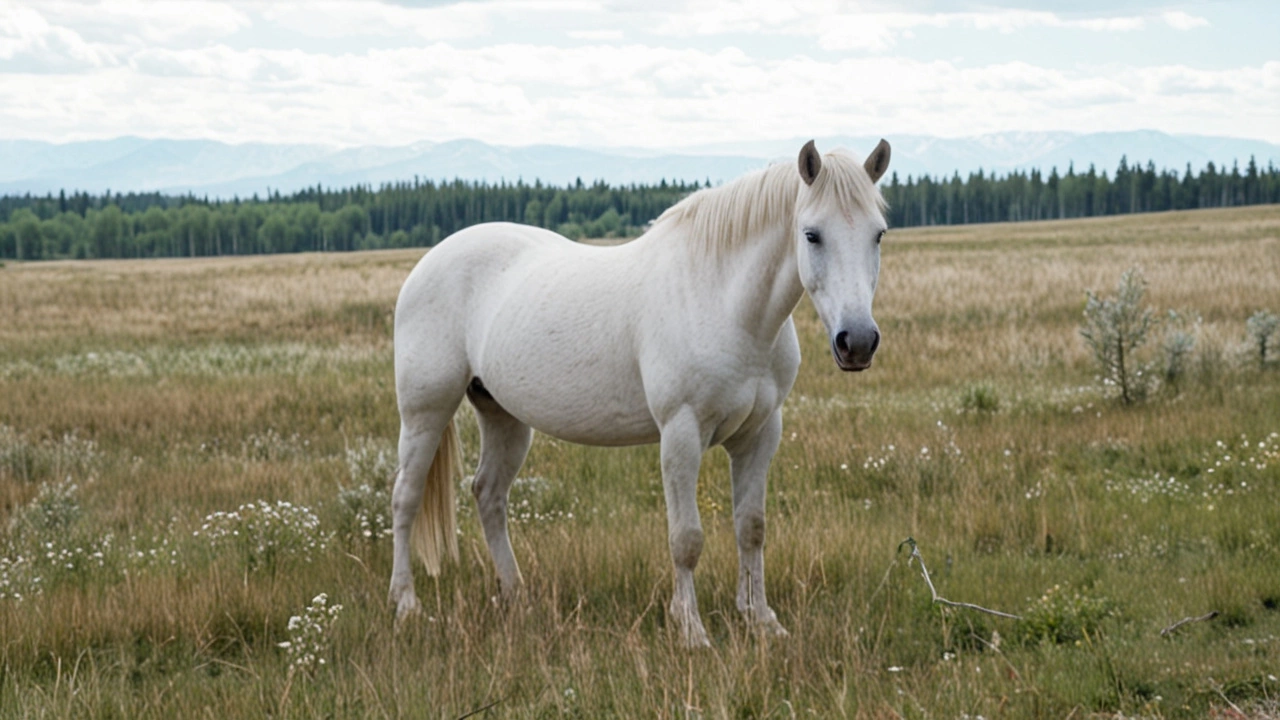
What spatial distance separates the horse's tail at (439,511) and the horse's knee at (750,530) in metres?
1.83

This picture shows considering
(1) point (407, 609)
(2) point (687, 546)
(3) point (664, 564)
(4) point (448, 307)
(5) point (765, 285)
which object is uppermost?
(5) point (765, 285)

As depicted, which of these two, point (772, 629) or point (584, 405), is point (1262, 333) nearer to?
point (772, 629)

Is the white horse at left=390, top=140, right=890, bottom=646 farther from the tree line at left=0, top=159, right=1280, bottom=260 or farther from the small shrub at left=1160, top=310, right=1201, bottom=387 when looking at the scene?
the tree line at left=0, top=159, right=1280, bottom=260

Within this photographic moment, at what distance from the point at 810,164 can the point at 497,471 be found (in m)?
2.80

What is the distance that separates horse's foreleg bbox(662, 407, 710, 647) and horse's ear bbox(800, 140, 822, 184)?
1158mm

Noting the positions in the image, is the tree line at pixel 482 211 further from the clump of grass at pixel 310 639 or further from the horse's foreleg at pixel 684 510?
the horse's foreleg at pixel 684 510

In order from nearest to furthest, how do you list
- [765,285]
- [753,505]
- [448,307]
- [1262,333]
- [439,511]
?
[765,285] → [753,505] → [448,307] → [439,511] → [1262,333]

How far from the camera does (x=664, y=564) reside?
595 cm

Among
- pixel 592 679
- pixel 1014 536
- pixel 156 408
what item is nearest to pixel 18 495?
pixel 156 408

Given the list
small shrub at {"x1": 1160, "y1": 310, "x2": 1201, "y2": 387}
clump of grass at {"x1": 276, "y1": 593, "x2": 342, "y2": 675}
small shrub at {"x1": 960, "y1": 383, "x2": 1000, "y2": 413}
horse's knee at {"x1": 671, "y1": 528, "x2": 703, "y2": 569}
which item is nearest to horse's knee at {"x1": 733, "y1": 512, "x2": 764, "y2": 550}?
horse's knee at {"x1": 671, "y1": 528, "x2": 703, "y2": 569}

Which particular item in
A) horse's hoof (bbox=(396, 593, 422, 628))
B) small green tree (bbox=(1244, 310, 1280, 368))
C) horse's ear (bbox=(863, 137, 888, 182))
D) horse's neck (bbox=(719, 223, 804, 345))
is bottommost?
horse's hoof (bbox=(396, 593, 422, 628))

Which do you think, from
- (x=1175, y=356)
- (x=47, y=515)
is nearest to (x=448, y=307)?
(x=47, y=515)

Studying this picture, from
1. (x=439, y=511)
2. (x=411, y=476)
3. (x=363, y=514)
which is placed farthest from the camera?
(x=363, y=514)

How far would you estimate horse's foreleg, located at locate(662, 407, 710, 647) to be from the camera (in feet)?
15.5
